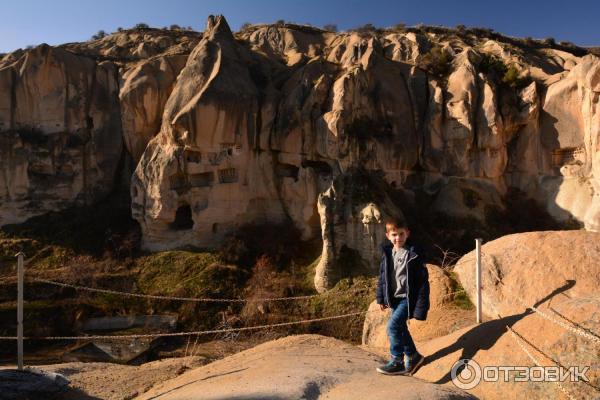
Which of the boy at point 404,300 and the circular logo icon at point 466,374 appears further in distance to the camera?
the boy at point 404,300

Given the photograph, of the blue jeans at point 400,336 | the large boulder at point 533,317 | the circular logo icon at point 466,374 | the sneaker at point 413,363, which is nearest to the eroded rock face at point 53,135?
the large boulder at point 533,317

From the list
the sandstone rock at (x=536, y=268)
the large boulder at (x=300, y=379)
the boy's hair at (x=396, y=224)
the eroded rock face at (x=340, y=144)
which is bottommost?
the large boulder at (x=300, y=379)

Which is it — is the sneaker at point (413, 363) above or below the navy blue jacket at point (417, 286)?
below

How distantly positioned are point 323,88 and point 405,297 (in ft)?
57.0

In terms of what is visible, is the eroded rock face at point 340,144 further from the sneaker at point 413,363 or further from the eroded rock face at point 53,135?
the sneaker at point 413,363

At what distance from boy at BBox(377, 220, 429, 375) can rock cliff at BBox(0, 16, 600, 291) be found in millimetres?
12562

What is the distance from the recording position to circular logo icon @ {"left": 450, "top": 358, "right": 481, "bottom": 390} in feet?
12.9

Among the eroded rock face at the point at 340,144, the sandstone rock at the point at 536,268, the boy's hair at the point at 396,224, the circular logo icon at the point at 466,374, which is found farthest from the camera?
the eroded rock face at the point at 340,144

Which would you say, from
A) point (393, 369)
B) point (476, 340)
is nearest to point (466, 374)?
point (476, 340)

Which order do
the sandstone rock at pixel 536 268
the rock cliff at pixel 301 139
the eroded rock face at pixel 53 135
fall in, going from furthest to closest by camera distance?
1. the eroded rock face at pixel 53 135
2. the rock cliff at pixel 301 139
3. the sandstone rock at pixel 536 268

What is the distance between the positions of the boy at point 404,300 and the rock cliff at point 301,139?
12.6m

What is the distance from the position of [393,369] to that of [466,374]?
2.24 feet

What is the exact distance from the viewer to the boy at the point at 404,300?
4.35 meters

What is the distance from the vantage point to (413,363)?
173 inches
